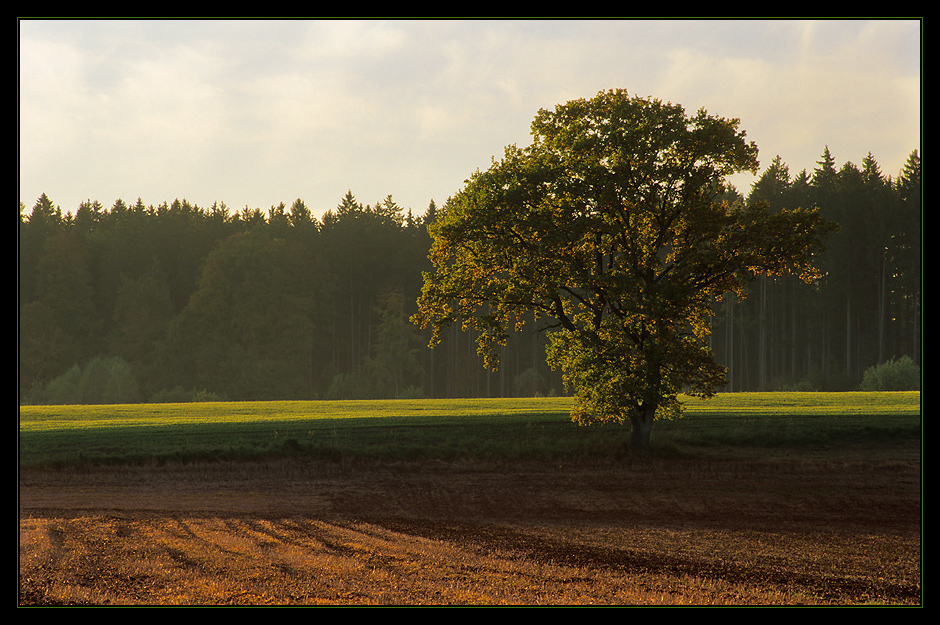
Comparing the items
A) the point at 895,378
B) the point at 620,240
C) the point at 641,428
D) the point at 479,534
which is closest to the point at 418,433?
the point at 641,428

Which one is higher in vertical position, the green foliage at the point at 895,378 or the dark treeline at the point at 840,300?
the dark treeline at the point at 840,300

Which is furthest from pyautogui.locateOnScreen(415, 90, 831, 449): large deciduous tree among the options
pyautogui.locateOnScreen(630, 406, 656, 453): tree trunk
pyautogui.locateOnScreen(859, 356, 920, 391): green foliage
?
pyautogui.locateOnScreen(859, 356, 920, 391): green foliage

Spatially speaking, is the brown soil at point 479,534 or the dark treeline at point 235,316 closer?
the brown soil at point 479,534

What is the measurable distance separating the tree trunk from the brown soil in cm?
158

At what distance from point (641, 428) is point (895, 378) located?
4465cm

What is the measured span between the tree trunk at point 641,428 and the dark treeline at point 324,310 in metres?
50.7

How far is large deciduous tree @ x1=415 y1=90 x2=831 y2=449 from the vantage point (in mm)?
27172

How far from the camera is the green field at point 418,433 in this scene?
29531 mm

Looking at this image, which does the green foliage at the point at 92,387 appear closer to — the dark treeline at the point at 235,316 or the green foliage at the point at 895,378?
the dark treeline at the point at 235,316

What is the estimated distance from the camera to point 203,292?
302 feet

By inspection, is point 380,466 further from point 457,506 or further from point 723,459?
point 723,459

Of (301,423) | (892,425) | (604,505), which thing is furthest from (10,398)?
(892,425)

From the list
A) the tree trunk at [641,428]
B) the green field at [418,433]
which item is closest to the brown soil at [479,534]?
the tree trunk at [641,428]

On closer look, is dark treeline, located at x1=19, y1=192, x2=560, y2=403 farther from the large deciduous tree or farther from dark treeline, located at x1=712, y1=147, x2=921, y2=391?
the large deciduous tree
